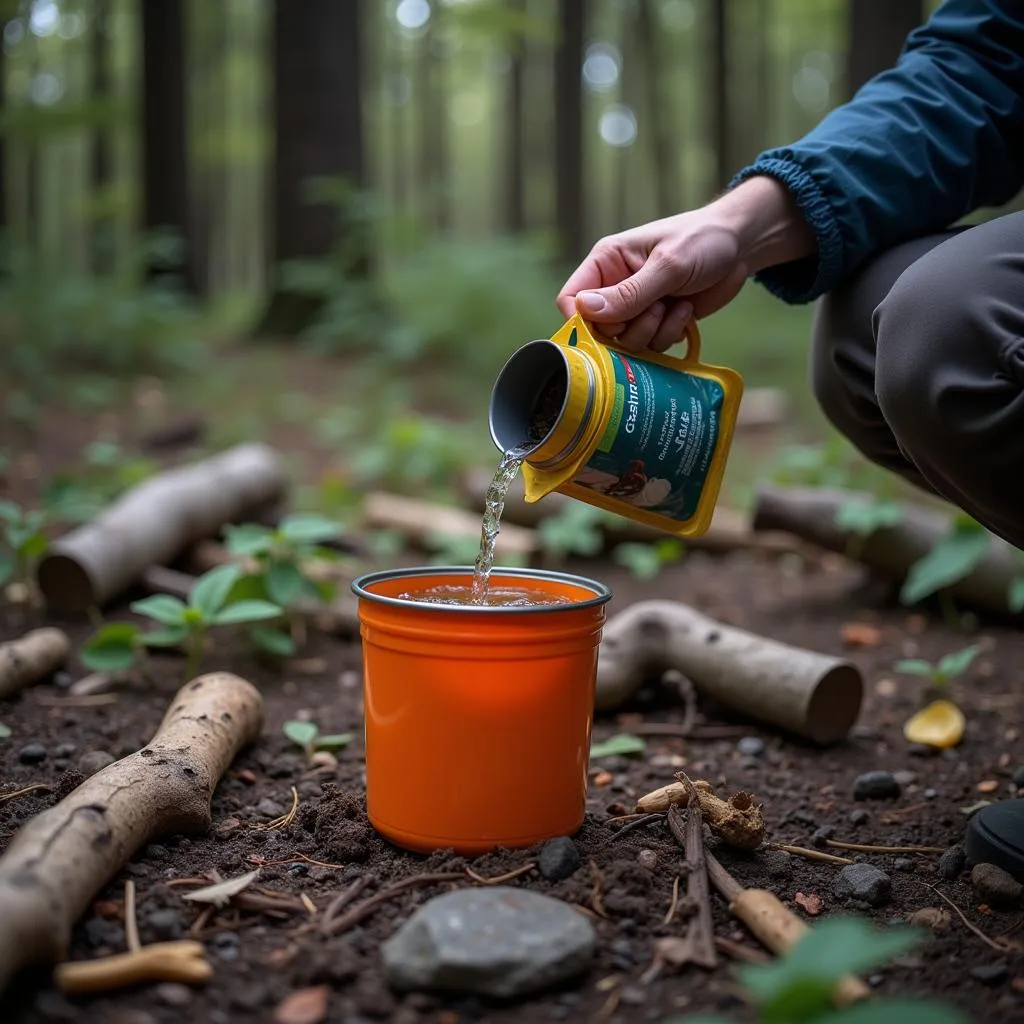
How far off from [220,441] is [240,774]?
388 centimetres

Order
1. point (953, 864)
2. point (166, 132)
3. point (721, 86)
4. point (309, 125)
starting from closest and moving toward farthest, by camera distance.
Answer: point (953, 864), point (309, 125), point (166, 132), point (721, 86)

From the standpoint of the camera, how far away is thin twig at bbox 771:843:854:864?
1816 mm

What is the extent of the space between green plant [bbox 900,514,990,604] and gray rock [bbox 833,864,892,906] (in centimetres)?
122

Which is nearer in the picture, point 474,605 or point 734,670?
point 474,605

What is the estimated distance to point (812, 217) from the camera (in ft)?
6.42

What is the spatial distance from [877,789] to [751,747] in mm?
323

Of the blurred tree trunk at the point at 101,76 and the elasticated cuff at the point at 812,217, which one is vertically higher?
the blurred tree trunk at the point at 101,76

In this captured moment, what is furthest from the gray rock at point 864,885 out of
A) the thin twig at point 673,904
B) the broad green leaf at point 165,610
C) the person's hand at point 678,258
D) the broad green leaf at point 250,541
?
the broad green leaf at point 250,541

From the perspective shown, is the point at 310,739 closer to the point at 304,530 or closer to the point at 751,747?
the point at 304,530

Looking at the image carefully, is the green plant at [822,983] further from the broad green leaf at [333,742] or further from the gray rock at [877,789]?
the broad green leaf at [333,742]

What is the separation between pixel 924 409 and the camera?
5.35 ft

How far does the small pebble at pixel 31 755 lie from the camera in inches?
82.5

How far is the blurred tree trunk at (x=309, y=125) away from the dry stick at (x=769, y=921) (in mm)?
7339

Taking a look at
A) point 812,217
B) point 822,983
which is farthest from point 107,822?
point 812,217
